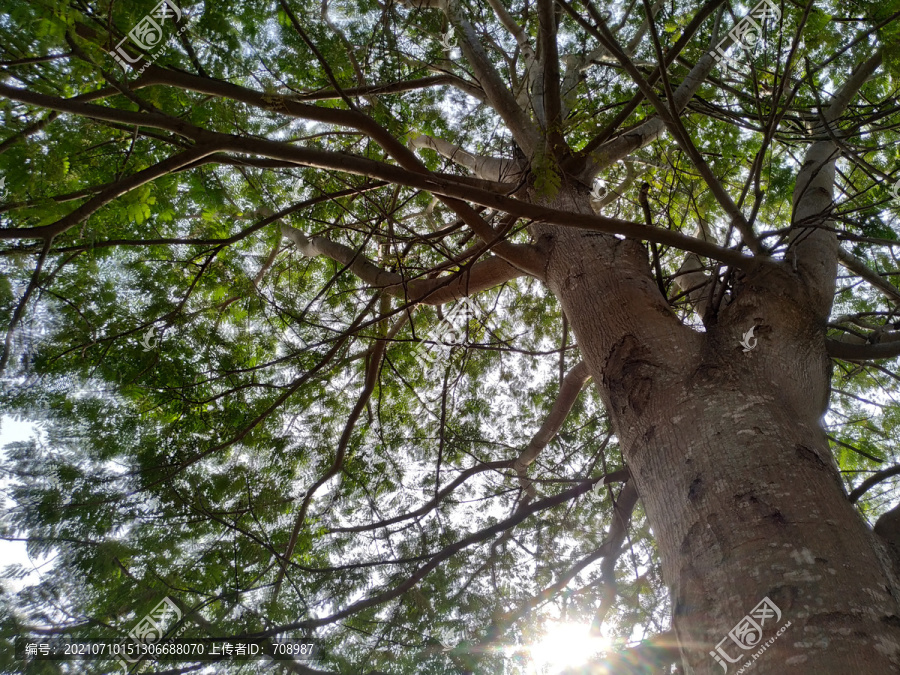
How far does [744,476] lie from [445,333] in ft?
8.45

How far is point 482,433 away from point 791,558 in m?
3.40

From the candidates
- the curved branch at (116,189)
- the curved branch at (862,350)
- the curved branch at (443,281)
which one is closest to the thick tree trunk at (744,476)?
the curved branch at (862,350)

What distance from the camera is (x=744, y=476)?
134 cm

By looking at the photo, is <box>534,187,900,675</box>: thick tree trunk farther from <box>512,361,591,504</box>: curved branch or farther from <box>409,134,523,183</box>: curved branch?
<box>409,134,523,183</box>: curved branch

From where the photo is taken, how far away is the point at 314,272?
4945 millimetres

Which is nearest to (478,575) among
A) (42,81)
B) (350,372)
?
(350,372)

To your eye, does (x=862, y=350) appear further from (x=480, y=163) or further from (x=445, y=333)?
(x=480, y=163)

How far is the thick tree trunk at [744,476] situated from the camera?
3.60ft

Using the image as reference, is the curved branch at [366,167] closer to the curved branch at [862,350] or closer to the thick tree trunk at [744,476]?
the thick tree trunk at [744,476]

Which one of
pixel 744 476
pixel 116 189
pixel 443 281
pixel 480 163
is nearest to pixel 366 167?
pixel 116 189

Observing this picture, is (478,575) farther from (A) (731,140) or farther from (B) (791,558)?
(A) (731,140)

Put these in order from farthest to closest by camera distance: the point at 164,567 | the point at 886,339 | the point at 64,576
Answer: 1. the point at 164,567
2. the point at 64,576
3. the point at 886,339

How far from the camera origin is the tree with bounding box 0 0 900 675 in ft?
4.82

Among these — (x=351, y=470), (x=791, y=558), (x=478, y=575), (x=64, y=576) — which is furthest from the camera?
(x=351, y=470)
